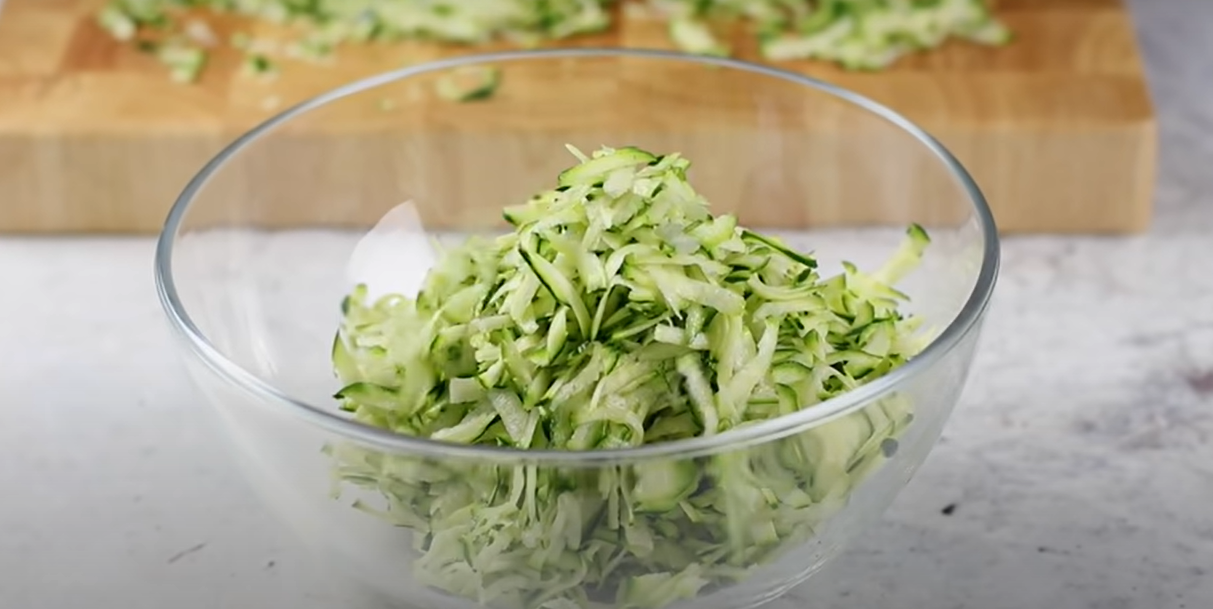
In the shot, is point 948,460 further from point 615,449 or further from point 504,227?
point 615,449

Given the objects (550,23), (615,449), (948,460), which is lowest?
(948,460)

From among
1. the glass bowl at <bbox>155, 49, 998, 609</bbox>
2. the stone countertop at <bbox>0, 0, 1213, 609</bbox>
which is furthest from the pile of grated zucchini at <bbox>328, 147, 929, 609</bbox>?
the stone countertop at <bbox>0, 0, 1213, 609</bbox>

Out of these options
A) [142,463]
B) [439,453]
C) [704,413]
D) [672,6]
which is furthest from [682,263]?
[672,6]

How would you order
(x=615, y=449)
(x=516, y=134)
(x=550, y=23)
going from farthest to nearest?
(x=550, y=23) < (x=516, y=134) < (x=615, y=449)

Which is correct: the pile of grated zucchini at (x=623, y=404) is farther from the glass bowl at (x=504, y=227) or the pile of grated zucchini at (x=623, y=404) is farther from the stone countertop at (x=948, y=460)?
the stone countertop at (x=948, y=460)

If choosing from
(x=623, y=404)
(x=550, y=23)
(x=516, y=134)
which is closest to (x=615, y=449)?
(x=623, y=404)
